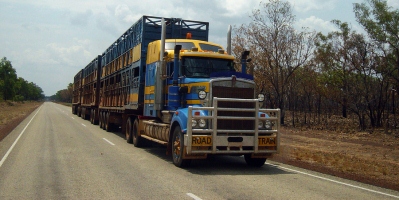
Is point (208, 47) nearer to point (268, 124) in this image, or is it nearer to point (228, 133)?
point (268, 124)

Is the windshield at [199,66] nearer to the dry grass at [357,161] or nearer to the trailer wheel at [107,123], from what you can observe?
the dry grass at [357,161]

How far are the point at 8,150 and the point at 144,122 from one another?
4.64 metres

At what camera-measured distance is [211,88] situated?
A: 10297 millimetres

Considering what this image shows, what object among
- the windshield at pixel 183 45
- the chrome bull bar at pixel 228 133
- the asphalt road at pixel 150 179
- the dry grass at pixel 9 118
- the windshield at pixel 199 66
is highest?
the windshield at pixel 183 45

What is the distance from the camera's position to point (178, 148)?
10508mm

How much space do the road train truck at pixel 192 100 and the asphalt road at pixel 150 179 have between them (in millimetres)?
696

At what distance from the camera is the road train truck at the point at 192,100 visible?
9945 millimetres

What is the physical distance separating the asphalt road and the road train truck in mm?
696

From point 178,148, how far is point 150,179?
6.53ft

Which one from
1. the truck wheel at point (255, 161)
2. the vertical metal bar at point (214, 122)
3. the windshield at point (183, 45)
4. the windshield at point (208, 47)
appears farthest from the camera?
the windshield at point (208, 47)

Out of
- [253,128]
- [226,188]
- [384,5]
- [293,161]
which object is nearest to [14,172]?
[226,188]

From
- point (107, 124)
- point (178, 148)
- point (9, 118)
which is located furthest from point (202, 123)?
point (9, 118)

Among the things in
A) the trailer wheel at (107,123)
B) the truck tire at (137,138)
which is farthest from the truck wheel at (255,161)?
the trailer wheel at (107,123)

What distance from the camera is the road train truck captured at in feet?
32.6
